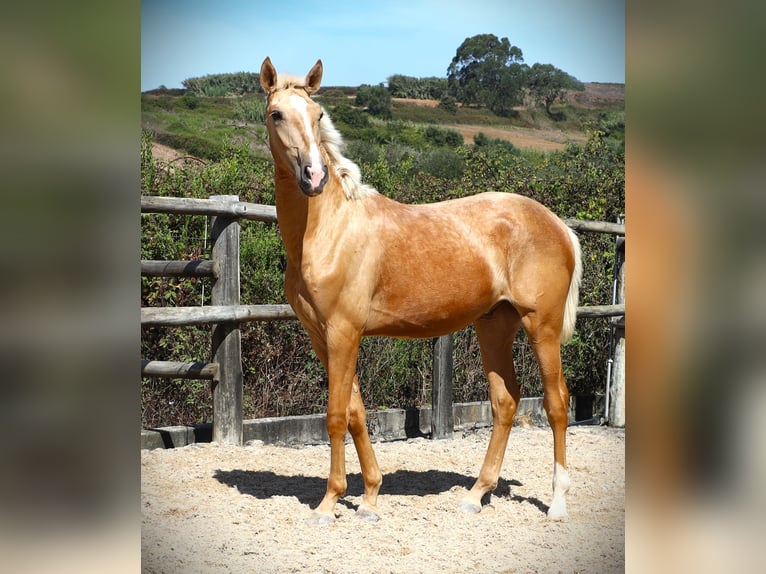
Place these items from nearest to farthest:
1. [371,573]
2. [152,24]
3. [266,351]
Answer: [152,24] < [371,573] < [266,351]

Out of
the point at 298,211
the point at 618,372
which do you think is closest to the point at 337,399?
the point at 298,211

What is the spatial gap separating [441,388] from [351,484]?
3.95 feet

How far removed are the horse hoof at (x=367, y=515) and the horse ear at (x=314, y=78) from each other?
5.19 ft

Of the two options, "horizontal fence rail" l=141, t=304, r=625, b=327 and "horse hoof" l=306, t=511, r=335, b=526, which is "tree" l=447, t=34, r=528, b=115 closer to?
"horse hoof" l=306, t=511, r=335, b=526

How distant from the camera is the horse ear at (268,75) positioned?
98.6 inches

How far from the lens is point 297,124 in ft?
8.26

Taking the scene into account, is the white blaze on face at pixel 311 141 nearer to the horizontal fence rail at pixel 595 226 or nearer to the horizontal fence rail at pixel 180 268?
the horizontal fence rail at pixel 180 268

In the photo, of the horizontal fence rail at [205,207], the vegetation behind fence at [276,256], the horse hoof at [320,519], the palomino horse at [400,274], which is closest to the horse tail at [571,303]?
the palomino horse at [400,274]

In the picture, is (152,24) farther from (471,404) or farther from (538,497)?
(471,404)

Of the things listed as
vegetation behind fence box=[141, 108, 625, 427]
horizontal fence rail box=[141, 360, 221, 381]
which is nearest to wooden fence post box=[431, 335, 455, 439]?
vegetation behind fence box=[141, 108, 625, 427]
